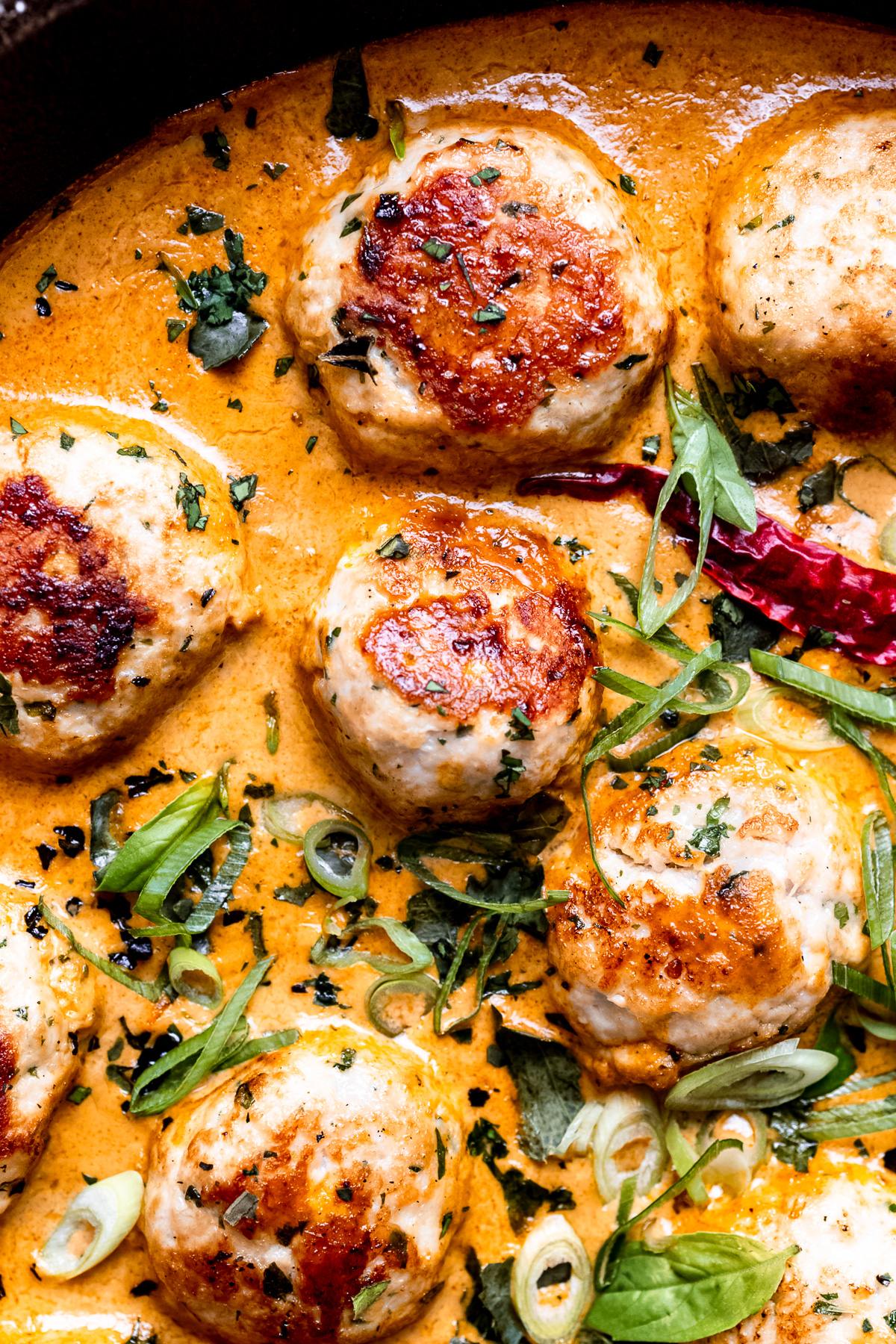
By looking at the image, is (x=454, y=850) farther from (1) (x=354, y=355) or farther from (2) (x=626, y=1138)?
(1) (x=354, y=355)

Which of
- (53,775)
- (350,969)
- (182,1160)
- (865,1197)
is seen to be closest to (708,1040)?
(865,1197)

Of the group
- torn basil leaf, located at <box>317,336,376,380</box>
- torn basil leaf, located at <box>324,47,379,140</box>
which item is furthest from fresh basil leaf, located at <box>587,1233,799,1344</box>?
torn basil leaf, located at <box>324,47,379,140</box>

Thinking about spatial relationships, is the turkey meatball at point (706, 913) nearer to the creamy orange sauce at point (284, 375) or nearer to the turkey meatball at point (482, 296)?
the creamy orange sauce at point (284, 375)

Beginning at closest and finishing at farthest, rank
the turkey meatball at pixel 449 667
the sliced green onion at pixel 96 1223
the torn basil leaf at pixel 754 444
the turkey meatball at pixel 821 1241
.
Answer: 1. the turkey meatball at pixel 449 667
2. the turkey meatball at pixel 821 1241
3. the sliced green onion at pixel 96 1223
4. the torn basil leaf at pixel 754 444

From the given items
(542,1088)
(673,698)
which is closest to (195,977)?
(542,1088)

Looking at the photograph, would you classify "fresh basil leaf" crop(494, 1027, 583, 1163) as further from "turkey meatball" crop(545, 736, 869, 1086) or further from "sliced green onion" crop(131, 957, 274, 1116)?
"sliced green onion" crop(131, 957, 274, 1116)

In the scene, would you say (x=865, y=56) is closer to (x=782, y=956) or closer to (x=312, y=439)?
(x=312, y=439)

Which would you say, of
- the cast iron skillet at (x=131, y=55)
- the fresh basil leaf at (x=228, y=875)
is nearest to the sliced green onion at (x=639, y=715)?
the fresh basil leaf at (x=228, y=875)
